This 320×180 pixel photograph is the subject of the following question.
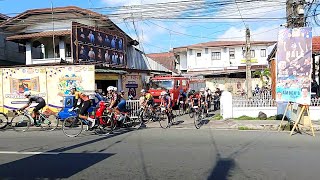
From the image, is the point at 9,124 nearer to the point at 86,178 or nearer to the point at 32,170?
the point at 32,170

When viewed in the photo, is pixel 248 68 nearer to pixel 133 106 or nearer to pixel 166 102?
pixel 133 106

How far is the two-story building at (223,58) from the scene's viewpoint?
44088 mm

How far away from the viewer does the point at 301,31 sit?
12.3m

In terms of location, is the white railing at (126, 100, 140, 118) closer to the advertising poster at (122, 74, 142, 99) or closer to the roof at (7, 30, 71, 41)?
the advertising poster at (122, 74, 142, 99)

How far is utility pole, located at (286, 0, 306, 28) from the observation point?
1451 centimetres

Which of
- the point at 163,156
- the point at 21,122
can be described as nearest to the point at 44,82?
the point at 21,122

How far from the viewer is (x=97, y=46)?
24281 mm

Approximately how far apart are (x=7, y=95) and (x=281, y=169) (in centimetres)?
1657

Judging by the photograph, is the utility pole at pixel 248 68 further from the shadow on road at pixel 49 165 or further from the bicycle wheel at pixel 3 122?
the shadow on road at pixel 49 165

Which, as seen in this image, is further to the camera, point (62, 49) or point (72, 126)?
point (62, 49)

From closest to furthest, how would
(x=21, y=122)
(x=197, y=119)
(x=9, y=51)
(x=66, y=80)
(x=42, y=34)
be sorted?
(x=21, y=122) < (x=197, y=119) < (x=66, y=80) < (x=42, y=34) < (x=9, y=51)

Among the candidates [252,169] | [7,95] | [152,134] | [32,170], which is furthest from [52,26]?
[252,169]

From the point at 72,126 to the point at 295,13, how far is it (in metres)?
9.90

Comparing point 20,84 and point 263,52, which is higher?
point 263,52
